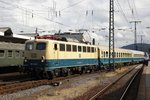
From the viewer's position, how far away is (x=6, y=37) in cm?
3288

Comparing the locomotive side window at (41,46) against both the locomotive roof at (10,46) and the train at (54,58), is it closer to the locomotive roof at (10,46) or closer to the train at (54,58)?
the train at (54,58)

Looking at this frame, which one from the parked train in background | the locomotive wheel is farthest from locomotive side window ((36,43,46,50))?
the parked train in background

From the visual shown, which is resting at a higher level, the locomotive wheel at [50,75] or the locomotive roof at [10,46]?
the locomotive roof at [10,46]

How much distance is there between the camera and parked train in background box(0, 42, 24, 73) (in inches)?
1129

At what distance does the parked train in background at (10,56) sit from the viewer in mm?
28664

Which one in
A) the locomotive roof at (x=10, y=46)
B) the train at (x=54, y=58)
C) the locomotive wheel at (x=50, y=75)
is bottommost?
the locomotive wheel at (x=50, y=75)

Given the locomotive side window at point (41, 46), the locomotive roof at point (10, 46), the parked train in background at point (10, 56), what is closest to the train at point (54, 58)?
the locomotive side window at point (41, 46)

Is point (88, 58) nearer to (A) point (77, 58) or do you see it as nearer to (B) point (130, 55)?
(A) point (77, 58)

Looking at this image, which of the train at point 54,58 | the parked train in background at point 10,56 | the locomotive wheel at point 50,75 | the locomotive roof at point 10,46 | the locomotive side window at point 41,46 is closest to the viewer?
the train at point 54,58

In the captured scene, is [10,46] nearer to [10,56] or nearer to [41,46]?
[10,56]

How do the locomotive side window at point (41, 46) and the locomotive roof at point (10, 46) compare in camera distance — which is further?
the locomotive roof at point (10, 46)

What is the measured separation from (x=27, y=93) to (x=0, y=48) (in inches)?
465

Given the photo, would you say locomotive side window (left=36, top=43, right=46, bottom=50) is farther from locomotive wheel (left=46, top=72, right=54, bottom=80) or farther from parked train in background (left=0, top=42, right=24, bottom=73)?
parked train in background (left=0, top=42, right=24, bottom=73)

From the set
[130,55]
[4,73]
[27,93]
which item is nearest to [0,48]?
[4,73]
